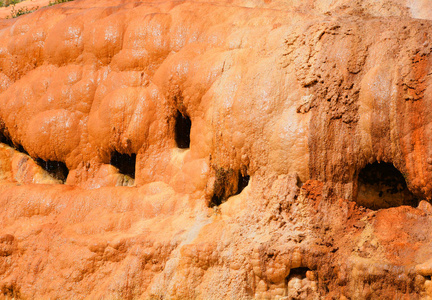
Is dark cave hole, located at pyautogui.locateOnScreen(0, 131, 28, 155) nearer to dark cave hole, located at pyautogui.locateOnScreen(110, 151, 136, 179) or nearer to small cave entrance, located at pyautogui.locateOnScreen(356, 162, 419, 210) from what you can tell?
dark cave hole, located at pyautogui.locateOnScreen(110, 151, 136, 179)

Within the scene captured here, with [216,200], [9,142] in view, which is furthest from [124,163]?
[9,142]

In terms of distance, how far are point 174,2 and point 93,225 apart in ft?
13.5

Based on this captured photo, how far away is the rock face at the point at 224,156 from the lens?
5.61 metres

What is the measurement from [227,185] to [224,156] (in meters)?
0.40

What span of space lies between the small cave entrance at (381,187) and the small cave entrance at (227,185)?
1.56 metres

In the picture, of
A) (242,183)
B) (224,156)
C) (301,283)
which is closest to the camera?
(301,283)

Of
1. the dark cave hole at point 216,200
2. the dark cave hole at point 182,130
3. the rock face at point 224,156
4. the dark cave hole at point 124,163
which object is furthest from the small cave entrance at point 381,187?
the dark cave hole at point 124,163

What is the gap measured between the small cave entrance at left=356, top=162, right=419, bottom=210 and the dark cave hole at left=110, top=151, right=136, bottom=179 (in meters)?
3.83

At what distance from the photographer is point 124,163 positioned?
8266 mm

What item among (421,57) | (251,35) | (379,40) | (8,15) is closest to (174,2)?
(251,35)

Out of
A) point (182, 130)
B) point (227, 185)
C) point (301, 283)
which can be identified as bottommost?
point (301, 283)

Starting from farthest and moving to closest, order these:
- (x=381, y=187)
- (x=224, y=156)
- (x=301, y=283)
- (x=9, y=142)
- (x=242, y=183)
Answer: (x=9, y=142), (x=242, y=183), (x=224, y=156), (x=381, y=187), (x=301, y=283)

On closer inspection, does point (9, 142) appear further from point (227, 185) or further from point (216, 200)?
point (227, 185)

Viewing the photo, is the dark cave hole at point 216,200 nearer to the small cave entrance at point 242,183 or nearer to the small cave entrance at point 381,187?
the small cave entrance at point 242,183
